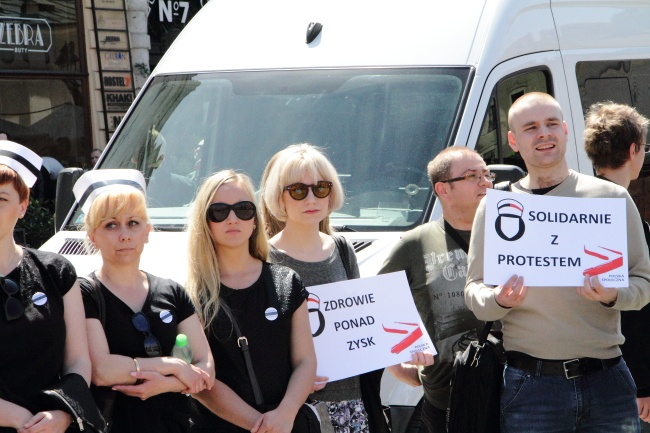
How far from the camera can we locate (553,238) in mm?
3822

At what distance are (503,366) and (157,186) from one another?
2473 mm

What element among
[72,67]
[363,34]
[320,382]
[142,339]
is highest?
[72,67]

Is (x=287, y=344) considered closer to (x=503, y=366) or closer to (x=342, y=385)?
(x=342, y=385)

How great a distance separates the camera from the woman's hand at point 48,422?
10.9 ft

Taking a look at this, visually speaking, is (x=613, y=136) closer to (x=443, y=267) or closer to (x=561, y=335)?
(x=443, y=267)

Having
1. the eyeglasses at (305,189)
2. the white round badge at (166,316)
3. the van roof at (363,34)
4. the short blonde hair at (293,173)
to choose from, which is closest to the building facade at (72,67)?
the van roof at (363,34)

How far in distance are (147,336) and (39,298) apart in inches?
15.4

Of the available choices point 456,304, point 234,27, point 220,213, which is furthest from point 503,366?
point 234,27

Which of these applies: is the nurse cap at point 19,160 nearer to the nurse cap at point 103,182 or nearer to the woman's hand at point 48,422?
the nurse cap at point 103,182

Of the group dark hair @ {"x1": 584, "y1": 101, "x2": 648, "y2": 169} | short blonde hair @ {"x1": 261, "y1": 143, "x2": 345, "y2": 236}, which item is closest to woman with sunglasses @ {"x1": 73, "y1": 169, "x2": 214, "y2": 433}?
Answer: short blonde hair @ {"x1": 261, "y1": 143, "x2": 345, "y2": 236}

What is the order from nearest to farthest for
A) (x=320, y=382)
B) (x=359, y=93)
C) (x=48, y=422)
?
(x=48, y=422) < (x=320, y=382) < (x=359, y=93)

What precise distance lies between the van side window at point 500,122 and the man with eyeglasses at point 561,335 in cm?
153

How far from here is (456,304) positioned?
14.0 feet

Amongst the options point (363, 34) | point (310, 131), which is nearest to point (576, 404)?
point (310, 131)
